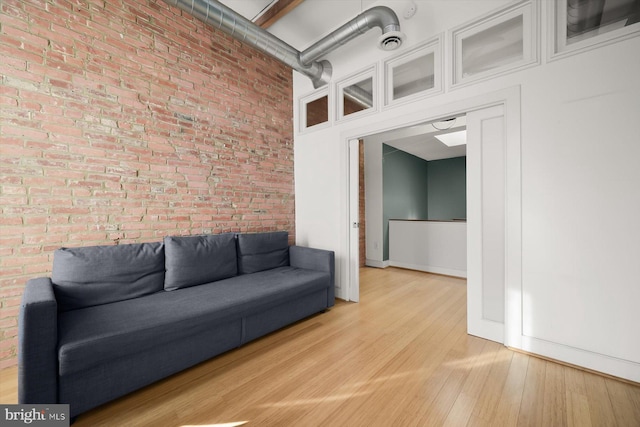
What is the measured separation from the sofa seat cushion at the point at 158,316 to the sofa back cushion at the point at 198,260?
99 millimetres

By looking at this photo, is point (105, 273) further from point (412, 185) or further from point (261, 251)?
point (412, 185)

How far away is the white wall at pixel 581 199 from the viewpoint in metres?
1.86

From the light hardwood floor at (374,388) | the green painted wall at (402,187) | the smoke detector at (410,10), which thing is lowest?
the light hardwood floor at (374,388)

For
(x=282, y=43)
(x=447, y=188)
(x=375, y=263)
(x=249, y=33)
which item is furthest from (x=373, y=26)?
(x=447, y=188)

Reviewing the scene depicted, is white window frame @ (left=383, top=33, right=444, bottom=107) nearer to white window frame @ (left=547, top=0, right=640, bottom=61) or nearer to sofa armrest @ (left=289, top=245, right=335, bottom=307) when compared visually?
white window frame @ (left=547, top=0, right=640, bottom=61)

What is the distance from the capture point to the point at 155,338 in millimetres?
1748

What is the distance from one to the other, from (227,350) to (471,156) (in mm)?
2896

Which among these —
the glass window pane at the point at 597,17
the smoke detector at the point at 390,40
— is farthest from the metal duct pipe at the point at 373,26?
the glass window pane at the point at 597,17

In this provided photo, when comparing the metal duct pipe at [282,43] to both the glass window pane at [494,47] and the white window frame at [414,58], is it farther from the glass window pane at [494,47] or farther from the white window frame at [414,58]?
the glass window pane at [494,47]

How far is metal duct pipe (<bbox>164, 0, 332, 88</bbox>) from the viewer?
2555mm

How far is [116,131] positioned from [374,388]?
10.3 feet

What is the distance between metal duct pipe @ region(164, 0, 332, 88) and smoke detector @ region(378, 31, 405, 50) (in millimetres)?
1069

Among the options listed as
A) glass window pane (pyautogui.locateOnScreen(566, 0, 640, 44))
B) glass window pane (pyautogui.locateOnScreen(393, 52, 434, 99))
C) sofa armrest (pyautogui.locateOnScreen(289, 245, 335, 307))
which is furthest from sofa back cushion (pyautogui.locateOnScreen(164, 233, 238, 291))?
glass window pane (pyautogui.locateOnScreen(566, 0, 640, 44))

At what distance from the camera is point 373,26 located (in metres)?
2.76
